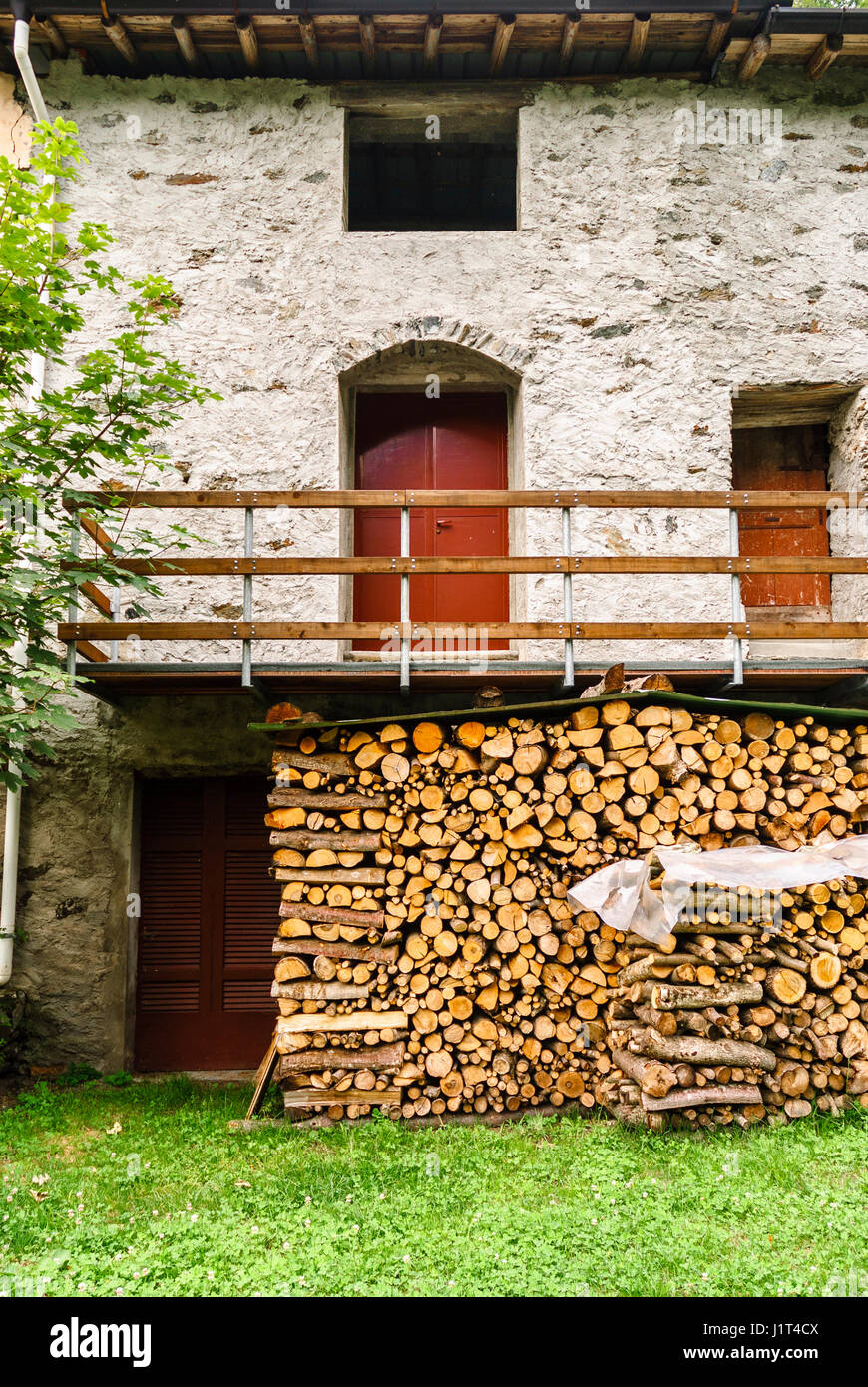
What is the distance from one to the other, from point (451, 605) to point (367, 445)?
1551 mm

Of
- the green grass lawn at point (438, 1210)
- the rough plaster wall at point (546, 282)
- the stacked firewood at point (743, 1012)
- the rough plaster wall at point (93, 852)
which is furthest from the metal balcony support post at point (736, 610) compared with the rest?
the rough plaster wall at point (93, 852)

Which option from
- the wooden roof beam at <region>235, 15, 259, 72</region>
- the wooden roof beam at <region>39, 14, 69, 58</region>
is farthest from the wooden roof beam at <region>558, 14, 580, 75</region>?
the wooden roof beam at <region>39, 14, 69, 58</region>

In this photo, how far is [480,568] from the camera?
5.71 metres

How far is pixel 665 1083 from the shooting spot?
4676mm

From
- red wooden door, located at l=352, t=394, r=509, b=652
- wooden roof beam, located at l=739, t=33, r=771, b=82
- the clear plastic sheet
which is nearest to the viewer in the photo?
the clear plastic sheet

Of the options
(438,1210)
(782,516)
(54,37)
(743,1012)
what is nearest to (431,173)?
(54,37)

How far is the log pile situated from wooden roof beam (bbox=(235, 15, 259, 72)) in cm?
539

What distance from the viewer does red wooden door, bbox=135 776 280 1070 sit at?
6902 mm

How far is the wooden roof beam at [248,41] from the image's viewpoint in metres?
7.05

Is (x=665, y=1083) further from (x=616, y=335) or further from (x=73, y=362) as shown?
(x=73, y=362)

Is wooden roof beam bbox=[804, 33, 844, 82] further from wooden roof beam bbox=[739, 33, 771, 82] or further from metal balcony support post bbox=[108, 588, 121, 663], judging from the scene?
metal balcony support post bbox=[108, 588, 121, 663]

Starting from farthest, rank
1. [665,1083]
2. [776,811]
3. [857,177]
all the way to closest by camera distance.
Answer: [857,177] < [776,811] < [665,1083]

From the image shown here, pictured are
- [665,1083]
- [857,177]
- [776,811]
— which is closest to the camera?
[665,1083]
